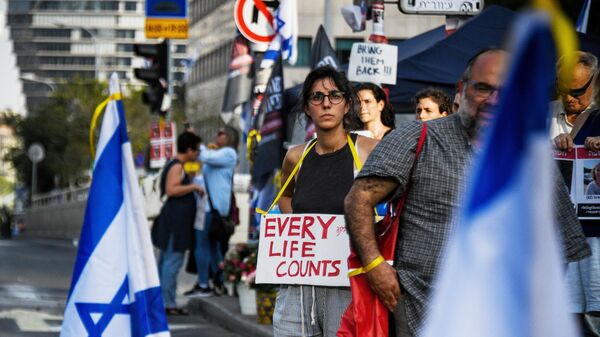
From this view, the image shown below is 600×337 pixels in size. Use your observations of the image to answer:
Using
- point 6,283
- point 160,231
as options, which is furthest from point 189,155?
point 6,283

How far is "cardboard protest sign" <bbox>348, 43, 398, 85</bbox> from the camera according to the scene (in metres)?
9.84

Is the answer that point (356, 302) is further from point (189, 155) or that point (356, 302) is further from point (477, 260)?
point (189, 155)

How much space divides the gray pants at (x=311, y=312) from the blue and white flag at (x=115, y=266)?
21.0 inches

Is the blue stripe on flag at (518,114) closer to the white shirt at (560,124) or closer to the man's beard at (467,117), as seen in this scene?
the man's beard at (467,117)

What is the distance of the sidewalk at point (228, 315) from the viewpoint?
1030 centimetres

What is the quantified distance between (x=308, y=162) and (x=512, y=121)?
149 inches

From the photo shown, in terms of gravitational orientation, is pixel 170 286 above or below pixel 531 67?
below

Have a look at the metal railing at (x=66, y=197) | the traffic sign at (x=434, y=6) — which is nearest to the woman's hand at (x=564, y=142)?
the traffic sign at (x=434, y=6)

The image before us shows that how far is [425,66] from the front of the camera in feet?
38.0

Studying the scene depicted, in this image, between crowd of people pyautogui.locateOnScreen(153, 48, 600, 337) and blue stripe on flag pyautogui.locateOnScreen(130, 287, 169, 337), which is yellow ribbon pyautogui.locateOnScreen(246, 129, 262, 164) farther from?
blue stripe on flag pyautogui.locateOnScreen(130, 287, 169, 337)

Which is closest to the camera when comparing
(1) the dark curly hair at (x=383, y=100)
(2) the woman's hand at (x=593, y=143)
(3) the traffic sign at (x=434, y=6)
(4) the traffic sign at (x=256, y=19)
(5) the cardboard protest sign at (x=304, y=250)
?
(5) the cardboard protest sign at (x=304, y=250)

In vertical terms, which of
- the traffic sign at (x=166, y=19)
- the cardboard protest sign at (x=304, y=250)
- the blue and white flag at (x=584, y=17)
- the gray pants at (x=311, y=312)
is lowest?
the gray pants at (x=311, y=312)

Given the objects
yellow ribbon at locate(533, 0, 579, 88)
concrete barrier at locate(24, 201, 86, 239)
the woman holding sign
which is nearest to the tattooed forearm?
the woman holding sign

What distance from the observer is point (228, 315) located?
11547 millimetres
